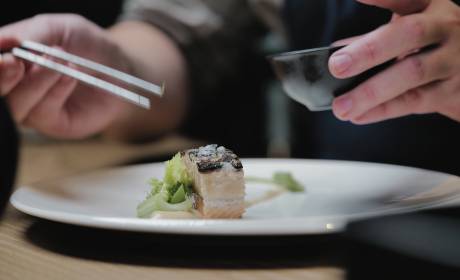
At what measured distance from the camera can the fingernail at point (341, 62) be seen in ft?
2.73

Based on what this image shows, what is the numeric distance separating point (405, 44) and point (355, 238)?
44cm

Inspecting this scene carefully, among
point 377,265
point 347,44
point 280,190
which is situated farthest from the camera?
point 280,190

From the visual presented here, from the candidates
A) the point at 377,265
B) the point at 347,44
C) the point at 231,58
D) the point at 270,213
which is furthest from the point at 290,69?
the point at 231,58

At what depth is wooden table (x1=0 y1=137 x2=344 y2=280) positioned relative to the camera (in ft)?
2.13

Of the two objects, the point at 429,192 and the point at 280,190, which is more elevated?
the point at 429,192

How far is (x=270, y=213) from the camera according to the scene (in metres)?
0.94

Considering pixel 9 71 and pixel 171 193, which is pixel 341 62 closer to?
pixel 171 193

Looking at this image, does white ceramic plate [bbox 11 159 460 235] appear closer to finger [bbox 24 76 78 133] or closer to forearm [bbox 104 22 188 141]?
finger [bbox 24 76 78 133]

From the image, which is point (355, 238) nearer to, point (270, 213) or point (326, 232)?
point (326, 232)

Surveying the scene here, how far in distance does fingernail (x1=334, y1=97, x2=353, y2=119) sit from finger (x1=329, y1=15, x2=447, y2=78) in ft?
0.24

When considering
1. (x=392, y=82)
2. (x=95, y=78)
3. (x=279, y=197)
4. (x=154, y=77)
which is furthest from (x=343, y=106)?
(x=154, y=77)

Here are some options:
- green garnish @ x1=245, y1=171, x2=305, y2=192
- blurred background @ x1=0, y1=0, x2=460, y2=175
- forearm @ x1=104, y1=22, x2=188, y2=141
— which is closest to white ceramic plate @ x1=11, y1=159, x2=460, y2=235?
green garnish @ x1=245, y1=171, x2=305, y2=192

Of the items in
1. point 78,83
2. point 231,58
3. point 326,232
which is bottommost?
point 231,58

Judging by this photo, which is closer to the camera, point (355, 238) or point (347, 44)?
point (355, 238)
